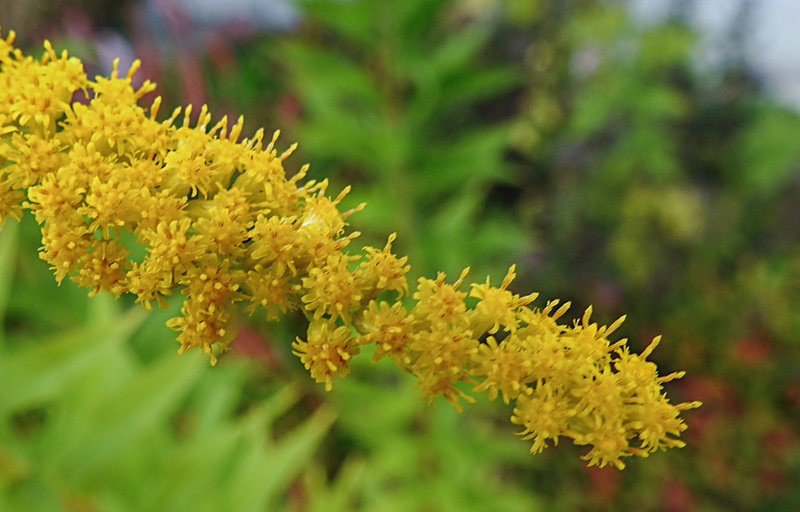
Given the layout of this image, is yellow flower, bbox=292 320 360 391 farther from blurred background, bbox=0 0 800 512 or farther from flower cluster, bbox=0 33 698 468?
blurred background, bbox=0 0 800 512

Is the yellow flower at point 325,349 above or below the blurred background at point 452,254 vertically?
below

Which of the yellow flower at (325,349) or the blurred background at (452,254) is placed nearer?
the yellow flower at (325,349)

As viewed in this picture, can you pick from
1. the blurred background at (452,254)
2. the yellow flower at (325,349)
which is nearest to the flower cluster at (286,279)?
the yellow flower at (325,349)

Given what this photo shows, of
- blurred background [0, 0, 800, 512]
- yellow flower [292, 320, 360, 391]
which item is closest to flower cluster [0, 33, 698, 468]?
yellow flower [292, 320, 360, 391]

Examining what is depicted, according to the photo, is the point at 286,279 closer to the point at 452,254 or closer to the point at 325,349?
the point at 325,349

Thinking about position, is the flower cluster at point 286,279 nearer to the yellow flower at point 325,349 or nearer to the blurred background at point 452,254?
the yellow flower at point 325,349

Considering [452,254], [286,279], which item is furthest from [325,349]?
[452,254]

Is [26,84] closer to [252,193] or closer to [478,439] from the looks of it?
[252,193]

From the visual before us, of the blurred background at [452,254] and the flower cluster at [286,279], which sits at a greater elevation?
the blurred background at [452,254]
